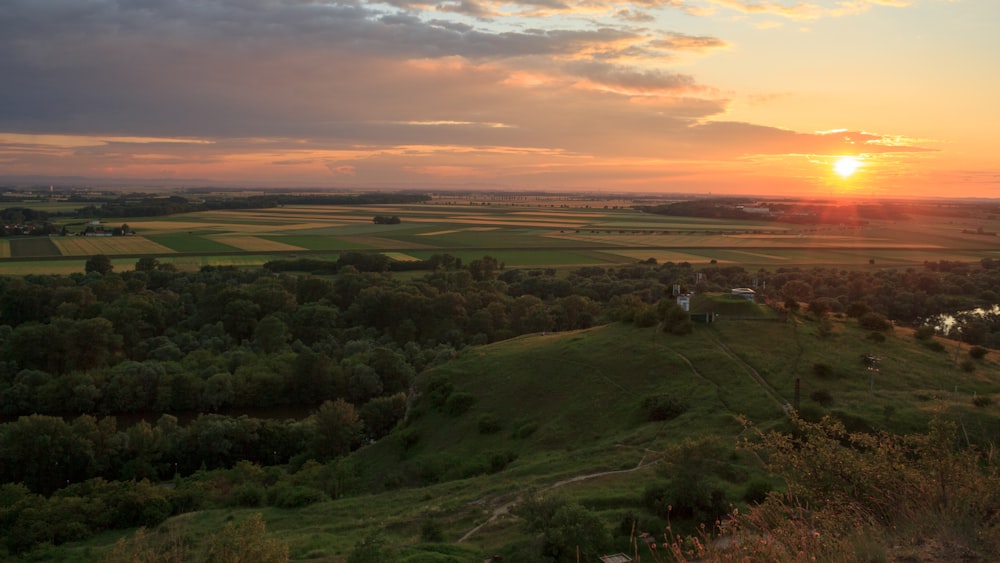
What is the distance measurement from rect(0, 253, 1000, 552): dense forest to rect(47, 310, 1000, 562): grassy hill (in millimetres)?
3753

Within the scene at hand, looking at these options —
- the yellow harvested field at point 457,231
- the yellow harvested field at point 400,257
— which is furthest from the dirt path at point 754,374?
the yellow harvested field at point 457,231

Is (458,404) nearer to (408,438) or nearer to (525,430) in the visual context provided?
(408,438)

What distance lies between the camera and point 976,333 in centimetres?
5966

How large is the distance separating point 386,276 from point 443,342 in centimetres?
2813

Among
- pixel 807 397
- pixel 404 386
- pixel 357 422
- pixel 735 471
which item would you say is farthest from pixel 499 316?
pixel 735 471

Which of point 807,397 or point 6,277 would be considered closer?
point 807,397

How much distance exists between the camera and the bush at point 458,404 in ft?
157

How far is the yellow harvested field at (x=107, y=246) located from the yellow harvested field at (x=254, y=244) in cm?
1449

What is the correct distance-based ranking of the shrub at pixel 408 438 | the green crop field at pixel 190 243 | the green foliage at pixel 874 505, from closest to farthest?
the green foliage at pixel 874 505 → the shrub at pixel 408 438 → the green crop field at pixel 190 243

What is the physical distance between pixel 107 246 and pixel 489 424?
123637 millimetres

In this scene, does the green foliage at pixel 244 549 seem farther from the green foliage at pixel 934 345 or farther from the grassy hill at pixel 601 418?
the green foliage at pixel 934 345

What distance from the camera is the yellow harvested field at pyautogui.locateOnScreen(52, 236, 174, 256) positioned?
417ft

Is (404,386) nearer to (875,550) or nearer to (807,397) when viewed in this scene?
(807,397)

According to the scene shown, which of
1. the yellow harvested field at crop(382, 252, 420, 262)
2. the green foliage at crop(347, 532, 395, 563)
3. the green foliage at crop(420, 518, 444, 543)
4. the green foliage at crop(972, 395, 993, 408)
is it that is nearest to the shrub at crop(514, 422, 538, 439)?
the green foliage at crop(420, 518, 444, 543)
